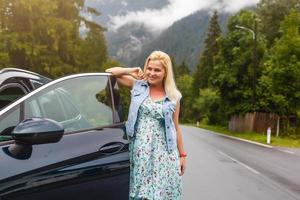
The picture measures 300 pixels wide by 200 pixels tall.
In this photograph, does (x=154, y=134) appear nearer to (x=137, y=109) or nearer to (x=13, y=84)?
(x=137, y=109)

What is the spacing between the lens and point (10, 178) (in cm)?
341

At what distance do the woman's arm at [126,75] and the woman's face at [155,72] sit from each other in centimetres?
17

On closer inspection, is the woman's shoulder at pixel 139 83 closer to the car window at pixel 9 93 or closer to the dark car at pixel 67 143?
the dark car at pixel 67 143

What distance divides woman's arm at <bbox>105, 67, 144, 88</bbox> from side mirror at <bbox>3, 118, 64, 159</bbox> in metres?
1.07

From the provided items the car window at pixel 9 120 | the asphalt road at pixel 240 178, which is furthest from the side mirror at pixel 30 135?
the asphalt road at pixel 240 178

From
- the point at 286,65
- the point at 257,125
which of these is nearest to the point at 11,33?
the point at 286,65

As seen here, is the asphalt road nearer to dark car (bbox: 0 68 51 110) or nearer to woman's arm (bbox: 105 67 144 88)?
woman's arm (bbox: 105 67 144 88)

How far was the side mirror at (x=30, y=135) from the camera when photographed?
3.43m

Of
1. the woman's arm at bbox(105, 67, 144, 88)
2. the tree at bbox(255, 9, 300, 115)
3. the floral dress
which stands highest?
the tree at bbox(255, 9, 300, 115)

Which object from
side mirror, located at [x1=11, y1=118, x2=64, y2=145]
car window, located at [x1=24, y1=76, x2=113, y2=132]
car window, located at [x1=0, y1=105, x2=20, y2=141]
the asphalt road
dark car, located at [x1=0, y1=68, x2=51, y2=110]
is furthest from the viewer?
the asphalt road

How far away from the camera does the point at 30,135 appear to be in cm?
343

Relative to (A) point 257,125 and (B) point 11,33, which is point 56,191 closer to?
(B) point 11,33

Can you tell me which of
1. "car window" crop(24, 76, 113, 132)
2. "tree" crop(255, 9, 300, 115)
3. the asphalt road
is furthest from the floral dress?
"tree" crop(255, 9, 300, 115)

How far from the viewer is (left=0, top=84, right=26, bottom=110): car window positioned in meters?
4.23
